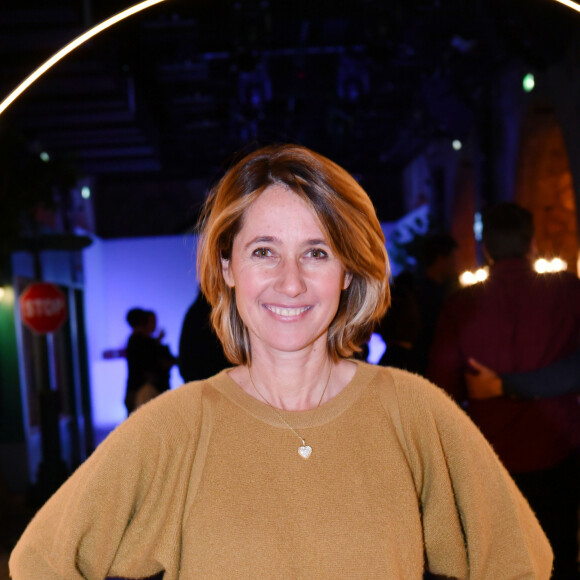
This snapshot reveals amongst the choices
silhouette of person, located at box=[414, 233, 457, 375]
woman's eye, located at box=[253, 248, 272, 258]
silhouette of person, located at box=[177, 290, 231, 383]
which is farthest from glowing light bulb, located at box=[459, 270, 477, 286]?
woman's eye, located at box=[253, 248, 272, 258]

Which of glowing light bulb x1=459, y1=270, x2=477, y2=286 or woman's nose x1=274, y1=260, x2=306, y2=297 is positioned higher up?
woman's nose x1=274, y1=260, x2=306, y2=297

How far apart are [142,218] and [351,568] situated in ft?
49.5

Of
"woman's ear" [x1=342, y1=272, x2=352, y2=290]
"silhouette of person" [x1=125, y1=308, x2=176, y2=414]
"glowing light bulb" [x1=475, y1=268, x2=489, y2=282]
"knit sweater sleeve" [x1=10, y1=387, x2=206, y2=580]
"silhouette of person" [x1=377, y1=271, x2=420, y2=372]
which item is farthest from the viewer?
"silhouette of person" [x1=125, y1=308, x2=176, y2=414]

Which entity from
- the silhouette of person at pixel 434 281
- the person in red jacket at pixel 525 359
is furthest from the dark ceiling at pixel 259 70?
the person in red jacket at pixel 525 359

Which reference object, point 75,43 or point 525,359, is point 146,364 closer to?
point 525,359

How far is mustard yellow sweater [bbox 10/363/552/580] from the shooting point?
1.47 meters

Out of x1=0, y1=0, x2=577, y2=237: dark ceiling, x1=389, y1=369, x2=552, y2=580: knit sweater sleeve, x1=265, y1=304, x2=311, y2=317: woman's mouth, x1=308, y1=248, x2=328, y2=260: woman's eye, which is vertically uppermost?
x1=0, y1=0, x2=577, y2=237: dark ceiling

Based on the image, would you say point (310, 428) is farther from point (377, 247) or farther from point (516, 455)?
point (516, 455)

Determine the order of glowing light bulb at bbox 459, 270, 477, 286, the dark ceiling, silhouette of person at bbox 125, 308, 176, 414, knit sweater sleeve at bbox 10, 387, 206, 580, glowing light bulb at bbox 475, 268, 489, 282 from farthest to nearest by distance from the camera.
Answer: the dark ceiling
silhouette of person at bbox 125, 308, 176, 414
glowing light bulb at bbox 459, 270, 477, 286
glowing light bulb at bbox 475, 268, 489, 282
knit sweater sleeve at bbox 10, 387, 206, 580

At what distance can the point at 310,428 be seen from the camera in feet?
5.17

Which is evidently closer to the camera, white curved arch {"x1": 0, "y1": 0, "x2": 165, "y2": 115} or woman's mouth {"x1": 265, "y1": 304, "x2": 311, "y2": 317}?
woman's mouth {"x1": 265, "y1": 304, "x2": 311, "y2": 317}

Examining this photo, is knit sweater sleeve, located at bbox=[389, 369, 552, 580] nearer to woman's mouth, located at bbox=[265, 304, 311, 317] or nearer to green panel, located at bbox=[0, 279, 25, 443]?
woman's mouth, located at bbox=[265, 304, 311, 317]

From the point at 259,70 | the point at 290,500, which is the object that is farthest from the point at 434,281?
the point at 259,70

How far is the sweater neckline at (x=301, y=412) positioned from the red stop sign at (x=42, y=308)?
638cm
